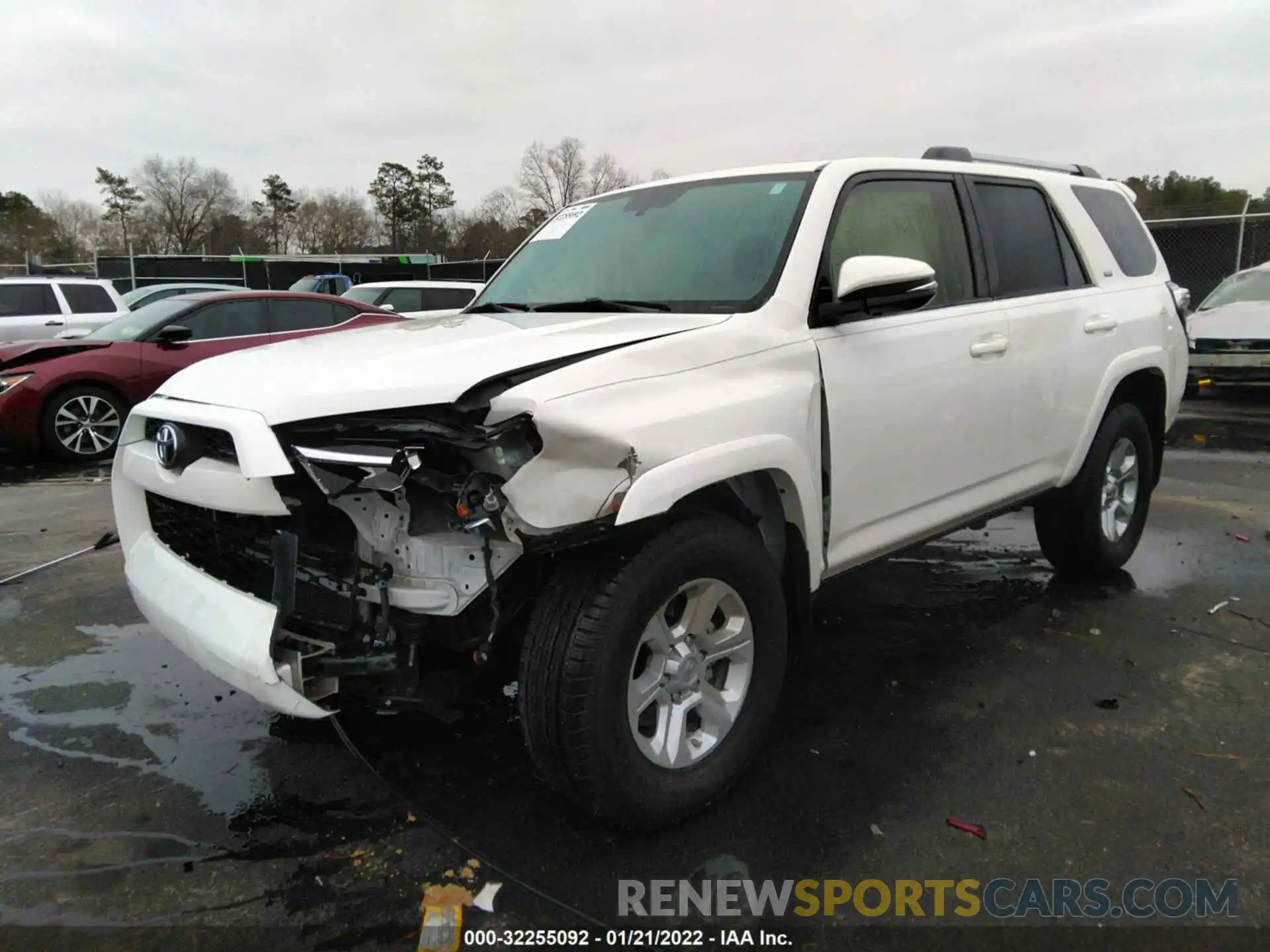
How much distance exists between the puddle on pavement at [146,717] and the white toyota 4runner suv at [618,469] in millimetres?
648

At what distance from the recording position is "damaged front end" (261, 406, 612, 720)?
219 centimetres

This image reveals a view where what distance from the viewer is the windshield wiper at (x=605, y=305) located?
2.96m

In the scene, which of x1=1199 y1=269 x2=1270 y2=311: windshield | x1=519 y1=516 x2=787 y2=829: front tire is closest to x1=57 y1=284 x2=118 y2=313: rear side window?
x1=519 y1=516 x2=787 y2=829: front tire

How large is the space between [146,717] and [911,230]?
3458mm

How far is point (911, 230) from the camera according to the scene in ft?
11.2

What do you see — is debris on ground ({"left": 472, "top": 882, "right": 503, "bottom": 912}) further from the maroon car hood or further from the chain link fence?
the chain link fence

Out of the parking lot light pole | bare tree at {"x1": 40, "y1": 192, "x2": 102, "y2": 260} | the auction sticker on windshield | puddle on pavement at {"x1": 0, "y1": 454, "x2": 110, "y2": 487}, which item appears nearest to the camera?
the auction sticker on windshield

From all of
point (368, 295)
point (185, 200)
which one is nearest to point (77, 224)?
point (185, 200)

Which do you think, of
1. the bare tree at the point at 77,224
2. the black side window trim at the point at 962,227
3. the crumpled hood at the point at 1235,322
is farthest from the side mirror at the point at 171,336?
the bare tree at the point at 77,224

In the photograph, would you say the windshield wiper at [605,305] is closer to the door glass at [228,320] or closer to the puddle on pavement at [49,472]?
the puddle on pavement at [49,472]

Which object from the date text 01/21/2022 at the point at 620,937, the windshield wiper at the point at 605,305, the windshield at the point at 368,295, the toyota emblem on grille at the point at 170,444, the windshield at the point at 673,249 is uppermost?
the windshield at the point at 368,295

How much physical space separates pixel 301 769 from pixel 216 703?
0.68 m

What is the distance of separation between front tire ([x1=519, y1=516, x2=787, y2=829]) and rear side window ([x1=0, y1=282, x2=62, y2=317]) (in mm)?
12390

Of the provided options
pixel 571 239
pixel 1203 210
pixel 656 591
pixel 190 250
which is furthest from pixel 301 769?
pixel 190 250
